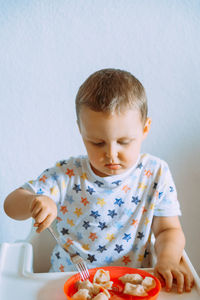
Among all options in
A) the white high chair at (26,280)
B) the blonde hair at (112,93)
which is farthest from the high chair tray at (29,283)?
the blonde hair at (112,93)

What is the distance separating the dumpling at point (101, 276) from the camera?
27.5 inches

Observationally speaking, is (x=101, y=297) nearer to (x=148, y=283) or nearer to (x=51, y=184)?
(x=148, y=283)

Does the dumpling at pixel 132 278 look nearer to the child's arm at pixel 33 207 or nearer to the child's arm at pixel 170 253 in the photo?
the child's arm at pixel 170 253

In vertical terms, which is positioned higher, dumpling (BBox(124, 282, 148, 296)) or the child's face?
the child's face

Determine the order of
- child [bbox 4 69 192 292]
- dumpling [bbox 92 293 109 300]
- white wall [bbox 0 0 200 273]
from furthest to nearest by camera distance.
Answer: white wall [bbox 0 0 200 273], child [bbox 4 69 192 292], dumpling [bbox 92 293 109 300]

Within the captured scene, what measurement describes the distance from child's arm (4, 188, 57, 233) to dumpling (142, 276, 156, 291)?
0.20 m

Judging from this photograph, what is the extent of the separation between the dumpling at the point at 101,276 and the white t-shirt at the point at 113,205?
16 centimetres

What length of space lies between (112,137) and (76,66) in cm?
52

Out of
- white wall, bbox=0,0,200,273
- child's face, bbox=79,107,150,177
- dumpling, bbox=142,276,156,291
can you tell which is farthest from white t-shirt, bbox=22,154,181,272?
white wall, bbox=0,0,200,273

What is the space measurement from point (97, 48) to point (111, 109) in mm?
520

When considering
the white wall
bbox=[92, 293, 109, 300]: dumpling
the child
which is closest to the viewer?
bbox=[92, 293, 109, 300]: dumpling

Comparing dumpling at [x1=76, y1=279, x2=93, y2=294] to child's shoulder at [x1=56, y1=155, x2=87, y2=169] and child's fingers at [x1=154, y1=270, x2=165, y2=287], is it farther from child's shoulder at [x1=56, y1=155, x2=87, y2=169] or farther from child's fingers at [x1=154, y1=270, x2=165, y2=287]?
child's shoulder at [x1=56, y1=155, x2=87, y2=169]

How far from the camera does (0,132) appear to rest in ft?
3.95

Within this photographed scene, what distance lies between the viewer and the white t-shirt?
0.88 m
